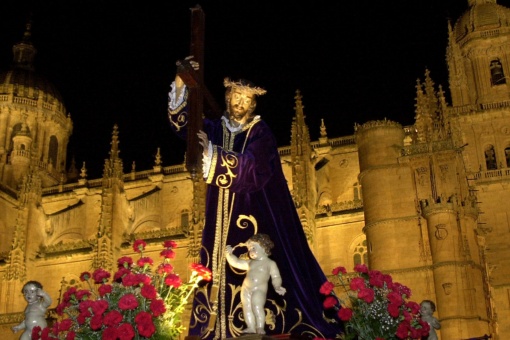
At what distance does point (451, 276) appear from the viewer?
26.1 meters

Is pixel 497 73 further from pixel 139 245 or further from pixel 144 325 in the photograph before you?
pixel 144 325

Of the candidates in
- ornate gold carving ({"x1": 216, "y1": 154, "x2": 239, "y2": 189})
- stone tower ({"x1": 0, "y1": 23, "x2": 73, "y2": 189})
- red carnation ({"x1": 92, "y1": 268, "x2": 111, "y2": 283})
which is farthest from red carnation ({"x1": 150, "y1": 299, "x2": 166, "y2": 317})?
stone tower ({"x1": 0, "y1": 23, "x2": 73, "y2": 189})

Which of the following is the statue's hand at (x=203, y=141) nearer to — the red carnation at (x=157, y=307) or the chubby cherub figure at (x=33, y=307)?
the red carnation at (x=157, y=307)

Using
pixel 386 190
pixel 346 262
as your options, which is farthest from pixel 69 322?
pixel 346 262

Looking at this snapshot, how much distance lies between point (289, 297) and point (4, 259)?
35.3m

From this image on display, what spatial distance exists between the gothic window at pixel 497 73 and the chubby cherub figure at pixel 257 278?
3374cm

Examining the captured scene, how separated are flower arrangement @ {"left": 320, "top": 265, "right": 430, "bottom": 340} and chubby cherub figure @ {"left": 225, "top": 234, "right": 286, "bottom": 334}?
62 cm

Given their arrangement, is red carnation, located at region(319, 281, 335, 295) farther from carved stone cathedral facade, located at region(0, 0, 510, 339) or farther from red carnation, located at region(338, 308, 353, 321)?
carved stone cathedral facade, located at region(0, 0, 510, 339)

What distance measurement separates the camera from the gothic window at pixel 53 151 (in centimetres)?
5042

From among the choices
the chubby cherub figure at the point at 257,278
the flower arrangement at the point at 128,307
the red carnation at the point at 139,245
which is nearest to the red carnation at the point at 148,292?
the flower arrangement at the point at 128,307

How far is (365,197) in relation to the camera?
99.7ft

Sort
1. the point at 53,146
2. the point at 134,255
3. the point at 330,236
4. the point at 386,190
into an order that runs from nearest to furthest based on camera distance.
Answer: the point at 386,190 < the point at 330,236 < the point at 134,255 < the point at 53,146

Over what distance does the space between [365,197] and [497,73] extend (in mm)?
13504

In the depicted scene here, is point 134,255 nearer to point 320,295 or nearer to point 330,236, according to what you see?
point 330,236
